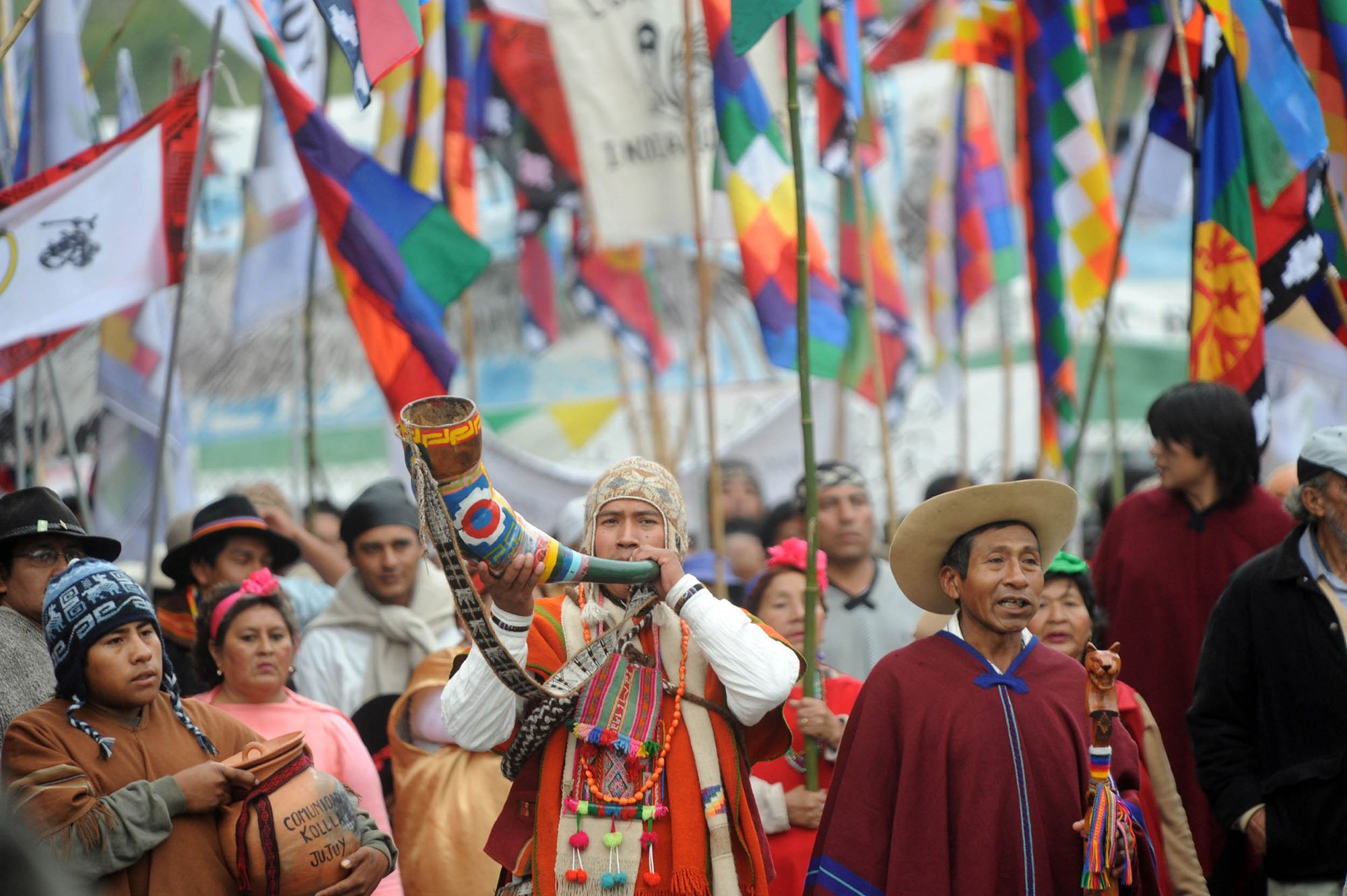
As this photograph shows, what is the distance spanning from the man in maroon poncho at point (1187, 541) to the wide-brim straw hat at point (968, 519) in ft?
5.16

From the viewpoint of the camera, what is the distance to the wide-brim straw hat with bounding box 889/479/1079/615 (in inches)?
171

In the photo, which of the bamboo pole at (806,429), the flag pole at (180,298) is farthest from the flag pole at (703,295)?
the flag pole at (180,298)

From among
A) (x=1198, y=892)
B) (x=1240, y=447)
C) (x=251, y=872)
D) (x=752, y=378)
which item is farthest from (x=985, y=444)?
(x=251, y=872)

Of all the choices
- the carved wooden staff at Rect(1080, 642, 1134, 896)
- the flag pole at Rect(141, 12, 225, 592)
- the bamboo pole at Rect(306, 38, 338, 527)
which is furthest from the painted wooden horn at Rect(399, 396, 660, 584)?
the bamboo pole at Rect(306, 38, 338, 527)

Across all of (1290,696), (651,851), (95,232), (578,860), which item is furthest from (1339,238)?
(95,232)

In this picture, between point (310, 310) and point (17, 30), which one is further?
point (310, 310)

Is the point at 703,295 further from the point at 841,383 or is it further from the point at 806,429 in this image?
the point at 806,429

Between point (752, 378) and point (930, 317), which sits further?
point (752, 378)

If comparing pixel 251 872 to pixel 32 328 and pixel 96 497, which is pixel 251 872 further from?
pixel 96 497

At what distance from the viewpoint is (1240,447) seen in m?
5.85

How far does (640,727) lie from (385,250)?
11.6ft

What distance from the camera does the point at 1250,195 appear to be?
669 centimetres

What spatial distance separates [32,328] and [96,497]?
1810mm

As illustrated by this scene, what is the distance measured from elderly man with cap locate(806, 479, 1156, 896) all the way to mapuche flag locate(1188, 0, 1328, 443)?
256 centimetres
